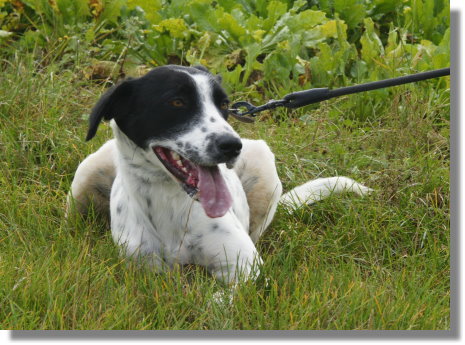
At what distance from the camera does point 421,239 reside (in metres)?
4.16

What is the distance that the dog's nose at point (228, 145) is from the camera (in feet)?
11.1

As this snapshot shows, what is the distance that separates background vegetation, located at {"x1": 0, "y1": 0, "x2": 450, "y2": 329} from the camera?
3.23 meters

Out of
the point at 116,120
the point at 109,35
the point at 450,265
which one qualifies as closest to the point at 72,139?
the point at 116,120

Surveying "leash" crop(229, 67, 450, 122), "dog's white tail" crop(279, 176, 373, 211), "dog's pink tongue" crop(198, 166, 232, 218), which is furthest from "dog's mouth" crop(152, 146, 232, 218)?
"dog's white tail" crop(279, 176, 373, 211)

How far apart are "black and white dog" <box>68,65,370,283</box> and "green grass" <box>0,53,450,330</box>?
0.38 feet

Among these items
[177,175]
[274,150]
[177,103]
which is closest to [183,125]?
[177,103]

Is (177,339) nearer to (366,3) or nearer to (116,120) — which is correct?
(116,120)

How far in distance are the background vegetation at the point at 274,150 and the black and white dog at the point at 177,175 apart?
122 mm

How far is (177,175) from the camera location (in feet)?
11.8

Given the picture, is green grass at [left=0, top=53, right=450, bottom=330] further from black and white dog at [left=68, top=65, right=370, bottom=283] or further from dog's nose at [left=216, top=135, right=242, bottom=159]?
dog's nose at [left=216, top=135, right=242, bottom=159]

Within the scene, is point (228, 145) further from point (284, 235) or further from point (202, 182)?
point (284, 235)

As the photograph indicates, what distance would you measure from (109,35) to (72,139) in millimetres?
1925

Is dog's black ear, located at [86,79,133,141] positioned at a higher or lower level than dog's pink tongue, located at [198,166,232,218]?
higher

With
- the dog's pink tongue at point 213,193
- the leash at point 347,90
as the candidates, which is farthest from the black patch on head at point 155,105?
the leash at point 347,90
